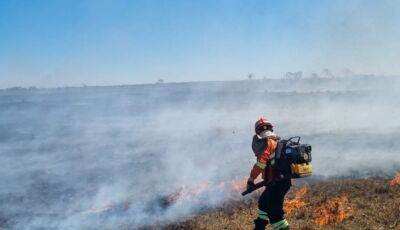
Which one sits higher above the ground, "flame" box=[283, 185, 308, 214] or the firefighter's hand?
the firefighter's hand

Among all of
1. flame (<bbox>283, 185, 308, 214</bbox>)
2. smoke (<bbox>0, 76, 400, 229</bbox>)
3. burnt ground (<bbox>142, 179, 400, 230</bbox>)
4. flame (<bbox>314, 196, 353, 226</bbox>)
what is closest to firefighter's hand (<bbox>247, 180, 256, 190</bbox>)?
burnt ground (<bbox>142, 179, 400, 230</bbox>)

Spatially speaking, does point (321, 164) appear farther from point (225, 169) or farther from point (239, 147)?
point (239, 147)

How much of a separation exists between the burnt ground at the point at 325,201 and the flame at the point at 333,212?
0.10 metres

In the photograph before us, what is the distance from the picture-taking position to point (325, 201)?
32.0ft

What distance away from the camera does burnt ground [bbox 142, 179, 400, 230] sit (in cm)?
793

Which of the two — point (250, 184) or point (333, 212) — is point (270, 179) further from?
point (333, 212)

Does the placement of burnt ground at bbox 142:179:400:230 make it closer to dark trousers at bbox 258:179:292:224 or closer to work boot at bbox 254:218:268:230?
work boot at bbox 254:218:268:230

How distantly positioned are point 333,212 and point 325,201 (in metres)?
1.17

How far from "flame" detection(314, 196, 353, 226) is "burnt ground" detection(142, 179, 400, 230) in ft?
0.34

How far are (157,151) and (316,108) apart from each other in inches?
950

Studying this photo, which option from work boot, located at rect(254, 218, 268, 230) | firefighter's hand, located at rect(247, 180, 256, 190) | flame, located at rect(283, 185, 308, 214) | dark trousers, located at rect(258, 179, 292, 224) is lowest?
flame, located at rect(283, 185, 308, 214)

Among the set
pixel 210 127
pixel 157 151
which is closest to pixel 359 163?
pixel 157 151

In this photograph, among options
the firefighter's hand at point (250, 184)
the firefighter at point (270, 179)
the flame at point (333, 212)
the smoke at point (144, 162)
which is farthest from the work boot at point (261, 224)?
the smoke at point (144, 162)

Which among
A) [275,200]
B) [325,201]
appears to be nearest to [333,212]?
[325,201]
